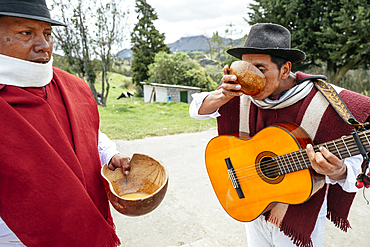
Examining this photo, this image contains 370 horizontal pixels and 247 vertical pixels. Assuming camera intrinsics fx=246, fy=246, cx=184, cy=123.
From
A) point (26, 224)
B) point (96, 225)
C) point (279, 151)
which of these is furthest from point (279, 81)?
point (26, 224)

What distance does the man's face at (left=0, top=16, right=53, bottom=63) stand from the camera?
1.27 metres

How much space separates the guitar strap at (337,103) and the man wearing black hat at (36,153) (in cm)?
159

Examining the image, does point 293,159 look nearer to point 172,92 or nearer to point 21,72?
point 21,72

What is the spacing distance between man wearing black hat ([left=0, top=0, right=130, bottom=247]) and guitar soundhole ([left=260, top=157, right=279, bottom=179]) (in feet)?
3.81

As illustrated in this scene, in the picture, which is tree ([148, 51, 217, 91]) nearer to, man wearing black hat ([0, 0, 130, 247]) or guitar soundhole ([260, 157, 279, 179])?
guitar soundhole ([260, 157, 279, 179])

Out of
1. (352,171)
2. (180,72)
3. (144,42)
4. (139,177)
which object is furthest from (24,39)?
(144,42)

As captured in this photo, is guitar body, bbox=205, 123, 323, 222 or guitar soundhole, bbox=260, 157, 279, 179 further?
guitar soundhole, bbox=260, 157, 279, 179

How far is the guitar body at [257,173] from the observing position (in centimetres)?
164

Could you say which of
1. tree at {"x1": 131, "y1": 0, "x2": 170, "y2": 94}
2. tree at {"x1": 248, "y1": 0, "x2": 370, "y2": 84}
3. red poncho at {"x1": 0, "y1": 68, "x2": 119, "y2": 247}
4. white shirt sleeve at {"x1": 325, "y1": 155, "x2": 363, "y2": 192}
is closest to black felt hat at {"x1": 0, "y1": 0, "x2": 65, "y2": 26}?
red poncho at {"x1": 0, "y1": 68, "x2": 119, "y2": 247}

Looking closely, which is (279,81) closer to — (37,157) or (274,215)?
(274,215)

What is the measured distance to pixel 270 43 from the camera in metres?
1.62

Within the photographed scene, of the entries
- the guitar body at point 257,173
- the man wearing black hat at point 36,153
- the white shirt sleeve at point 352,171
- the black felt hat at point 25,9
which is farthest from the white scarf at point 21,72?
the white shirt sleeve at point 352,171

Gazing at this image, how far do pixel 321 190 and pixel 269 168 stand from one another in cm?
36

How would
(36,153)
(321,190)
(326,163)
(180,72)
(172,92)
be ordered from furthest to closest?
(180,72) < (172,92) < (321,190) < (326,163) < (36,153)
